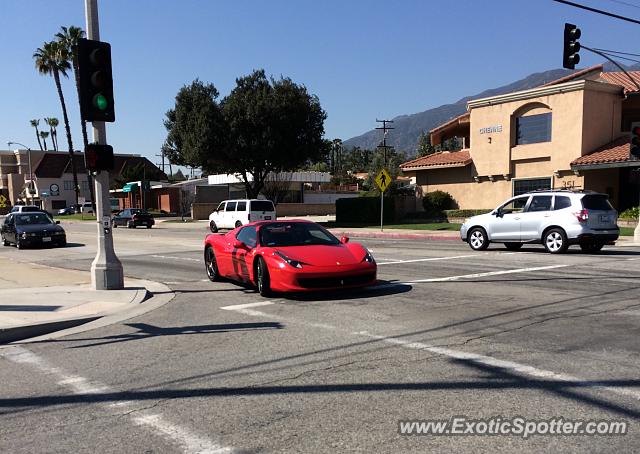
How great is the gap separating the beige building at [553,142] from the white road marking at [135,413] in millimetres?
25271

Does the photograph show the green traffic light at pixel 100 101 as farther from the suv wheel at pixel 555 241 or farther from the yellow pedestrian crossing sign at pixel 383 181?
the yellow pedestrian crossing sign at pixel 383 181

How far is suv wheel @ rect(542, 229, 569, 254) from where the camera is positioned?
1559 cm

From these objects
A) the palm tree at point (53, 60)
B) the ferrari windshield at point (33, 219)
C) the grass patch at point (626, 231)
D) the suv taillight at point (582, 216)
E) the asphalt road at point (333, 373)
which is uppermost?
the palm tree at point (53, 60)

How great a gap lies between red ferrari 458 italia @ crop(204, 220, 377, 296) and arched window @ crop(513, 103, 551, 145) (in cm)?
2317

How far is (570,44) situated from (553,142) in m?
12.9

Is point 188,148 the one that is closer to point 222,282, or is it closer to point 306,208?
point 306,208

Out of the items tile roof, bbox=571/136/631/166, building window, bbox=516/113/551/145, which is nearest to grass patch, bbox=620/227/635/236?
tile roof, bbox=571/136/631/166

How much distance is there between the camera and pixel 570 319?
7238 mm

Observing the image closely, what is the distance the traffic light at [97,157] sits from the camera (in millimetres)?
9914

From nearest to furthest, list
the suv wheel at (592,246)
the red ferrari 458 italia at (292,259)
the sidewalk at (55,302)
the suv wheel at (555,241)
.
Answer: the sidewalk at (55,302) → the red ferrari 458 italia at (292,259) → the suv wheel at (555,241) → the suv wheel at (592,246)

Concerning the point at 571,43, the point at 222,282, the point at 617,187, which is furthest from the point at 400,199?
the point at 222,282

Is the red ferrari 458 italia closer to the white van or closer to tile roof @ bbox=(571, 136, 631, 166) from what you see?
the white van

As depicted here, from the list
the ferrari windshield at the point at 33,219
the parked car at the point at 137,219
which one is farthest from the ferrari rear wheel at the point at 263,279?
the parked car at the point at 137,219

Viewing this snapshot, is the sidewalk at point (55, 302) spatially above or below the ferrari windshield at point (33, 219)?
below
